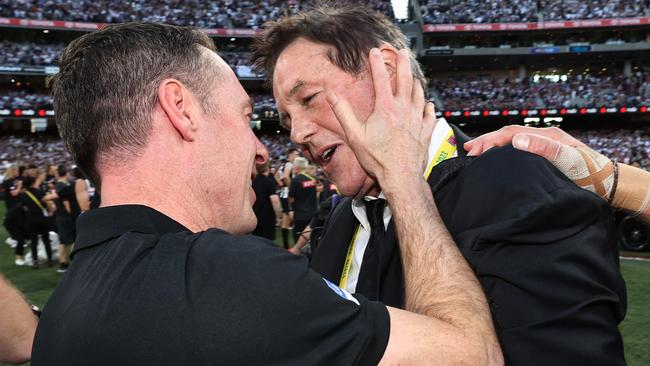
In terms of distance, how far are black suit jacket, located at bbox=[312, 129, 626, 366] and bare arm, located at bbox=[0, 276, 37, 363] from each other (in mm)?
1970

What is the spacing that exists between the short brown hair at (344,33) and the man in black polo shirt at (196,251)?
43 cm

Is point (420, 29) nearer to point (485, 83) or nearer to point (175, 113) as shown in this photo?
point (485, 83)

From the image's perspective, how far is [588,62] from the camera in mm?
46531

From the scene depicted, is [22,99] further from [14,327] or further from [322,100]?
[322,100]

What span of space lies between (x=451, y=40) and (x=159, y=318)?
48.6 metres

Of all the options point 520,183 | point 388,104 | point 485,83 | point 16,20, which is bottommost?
point 485,83

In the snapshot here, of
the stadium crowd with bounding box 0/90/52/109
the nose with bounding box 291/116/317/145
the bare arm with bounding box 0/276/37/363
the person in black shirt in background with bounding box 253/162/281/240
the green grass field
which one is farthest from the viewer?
the stadium crowd with bounding box 0/90/52/109

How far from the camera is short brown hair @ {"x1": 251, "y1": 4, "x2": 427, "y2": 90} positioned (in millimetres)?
2014

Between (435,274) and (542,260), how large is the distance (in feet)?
0.86

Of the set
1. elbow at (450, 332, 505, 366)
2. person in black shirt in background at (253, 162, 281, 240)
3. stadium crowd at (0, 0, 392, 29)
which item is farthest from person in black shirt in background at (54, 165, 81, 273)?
stadium crowd at (0, 0, 392, 29)

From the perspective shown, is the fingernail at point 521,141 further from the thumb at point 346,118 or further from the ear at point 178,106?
the ear at point 178,106

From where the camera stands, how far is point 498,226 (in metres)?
1.35

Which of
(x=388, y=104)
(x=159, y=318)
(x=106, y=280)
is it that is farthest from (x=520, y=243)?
(x=106, y=280)

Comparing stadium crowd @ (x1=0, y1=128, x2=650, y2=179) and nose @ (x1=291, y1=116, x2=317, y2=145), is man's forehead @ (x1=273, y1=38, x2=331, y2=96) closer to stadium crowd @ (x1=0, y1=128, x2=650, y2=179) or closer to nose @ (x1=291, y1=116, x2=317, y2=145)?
nose @ (x1=291, y1=116, x2=317, y2=145)
